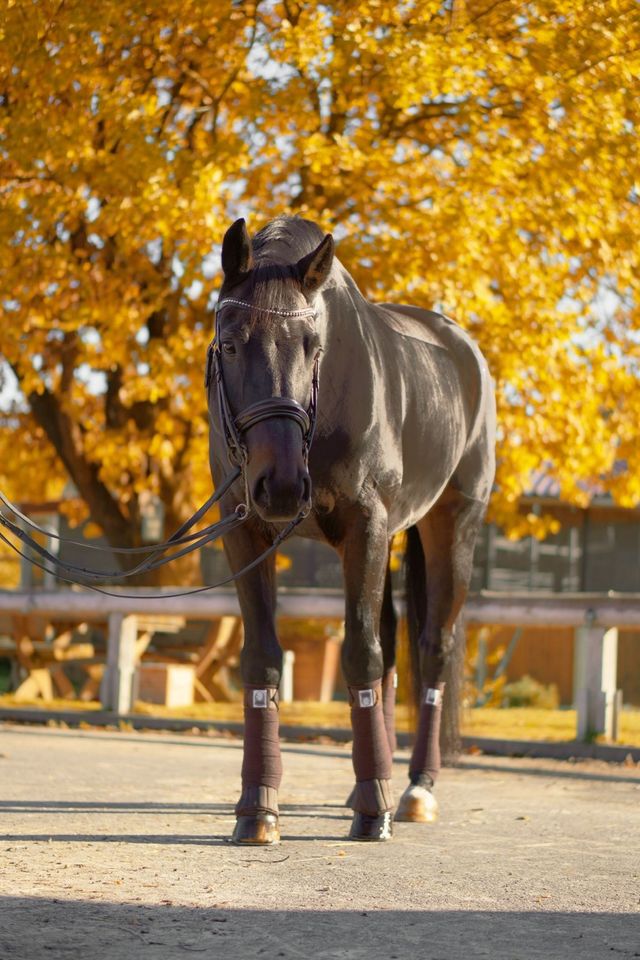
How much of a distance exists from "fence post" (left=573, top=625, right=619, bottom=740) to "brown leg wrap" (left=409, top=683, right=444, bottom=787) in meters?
3.28

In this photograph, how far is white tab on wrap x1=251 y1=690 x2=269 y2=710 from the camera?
539cm

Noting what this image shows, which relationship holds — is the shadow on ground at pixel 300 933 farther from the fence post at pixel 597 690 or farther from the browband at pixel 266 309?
the fence post at pixel 597 690

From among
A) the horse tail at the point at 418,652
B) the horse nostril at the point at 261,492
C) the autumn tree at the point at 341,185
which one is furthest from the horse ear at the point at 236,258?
the autumn tree at the point at 341,185

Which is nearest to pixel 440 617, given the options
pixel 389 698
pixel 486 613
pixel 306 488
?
pixel 389 698

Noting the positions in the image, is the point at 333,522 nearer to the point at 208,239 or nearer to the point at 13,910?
the point at 13,910

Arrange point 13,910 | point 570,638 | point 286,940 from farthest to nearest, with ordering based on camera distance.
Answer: point 570,638
point 13,910
point 286,940

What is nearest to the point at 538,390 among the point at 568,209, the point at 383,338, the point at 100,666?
the point at 568,209

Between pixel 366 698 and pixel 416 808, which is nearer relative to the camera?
pixel 366 698

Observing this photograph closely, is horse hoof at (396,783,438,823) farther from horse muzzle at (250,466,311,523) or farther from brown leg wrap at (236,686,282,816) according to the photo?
horse muzzle at (250,466,311,523)

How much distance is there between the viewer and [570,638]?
20.6 metres

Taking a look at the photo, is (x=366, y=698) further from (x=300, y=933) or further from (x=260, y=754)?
(x=300, y=933)

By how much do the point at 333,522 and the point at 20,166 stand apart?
6713 mm

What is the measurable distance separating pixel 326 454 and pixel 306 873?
156cm

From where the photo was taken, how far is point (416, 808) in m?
6.02
